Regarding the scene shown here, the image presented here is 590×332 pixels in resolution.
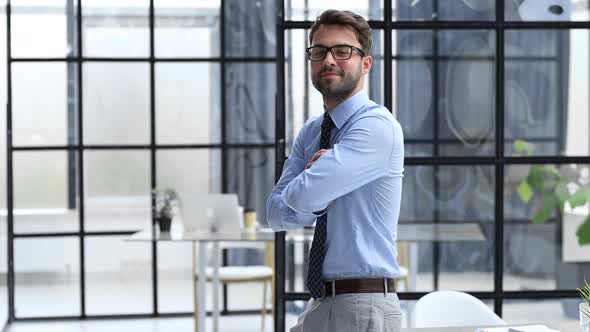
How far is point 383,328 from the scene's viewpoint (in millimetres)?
2293

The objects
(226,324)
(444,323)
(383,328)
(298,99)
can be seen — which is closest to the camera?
(383,328)

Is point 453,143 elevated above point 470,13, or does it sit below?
below

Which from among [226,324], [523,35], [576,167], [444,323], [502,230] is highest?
[523,35]

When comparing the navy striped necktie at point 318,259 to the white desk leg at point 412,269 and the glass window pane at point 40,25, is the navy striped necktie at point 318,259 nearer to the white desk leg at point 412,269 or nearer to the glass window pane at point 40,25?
the white desk leg at point 412,269

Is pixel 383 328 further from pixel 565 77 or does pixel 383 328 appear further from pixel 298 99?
pixel 565 77

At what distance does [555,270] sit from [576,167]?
44 centimetres

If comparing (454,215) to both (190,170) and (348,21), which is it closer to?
(348,21)

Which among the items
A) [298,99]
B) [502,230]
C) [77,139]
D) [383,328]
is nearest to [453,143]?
[502,230]

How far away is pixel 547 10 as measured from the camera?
3883mm

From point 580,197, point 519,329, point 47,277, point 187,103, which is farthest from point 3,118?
point 519,329

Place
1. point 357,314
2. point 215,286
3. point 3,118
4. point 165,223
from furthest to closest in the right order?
point 3,118 → point 165,223 → point 215,286 → point 357,314

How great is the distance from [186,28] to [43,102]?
1224 millimetres

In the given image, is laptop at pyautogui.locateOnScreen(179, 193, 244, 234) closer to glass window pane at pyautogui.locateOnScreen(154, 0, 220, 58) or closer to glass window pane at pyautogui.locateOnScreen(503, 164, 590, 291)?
glass window pane at pyautogui.locateOnScreen(154, 0, 220, 58)

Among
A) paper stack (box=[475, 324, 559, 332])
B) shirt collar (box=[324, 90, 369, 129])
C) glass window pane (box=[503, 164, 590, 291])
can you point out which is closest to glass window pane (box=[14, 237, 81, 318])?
glass window pane (box=[503, 164, 590, 291])
